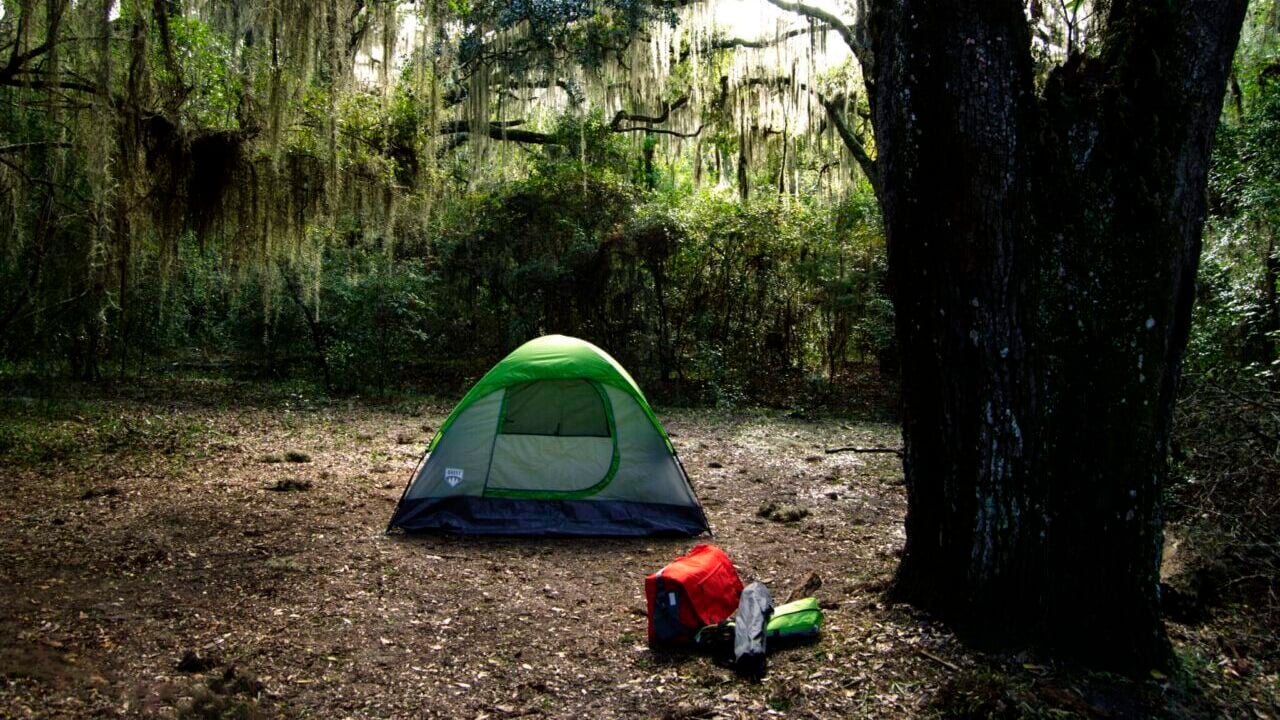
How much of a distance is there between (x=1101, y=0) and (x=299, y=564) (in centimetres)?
494

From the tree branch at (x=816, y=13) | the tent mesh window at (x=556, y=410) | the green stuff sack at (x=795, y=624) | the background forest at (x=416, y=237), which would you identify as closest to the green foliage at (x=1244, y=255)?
the green stuff sack at (x=795, y=624)

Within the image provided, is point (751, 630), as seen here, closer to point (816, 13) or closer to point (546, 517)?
point (546, 517)

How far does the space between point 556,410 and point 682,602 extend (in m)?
2.63

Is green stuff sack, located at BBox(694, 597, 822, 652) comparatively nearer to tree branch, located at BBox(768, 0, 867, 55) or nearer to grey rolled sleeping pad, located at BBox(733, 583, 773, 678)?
grey rolled sleeping pad, located at BBox(733, 583, 773, 678)

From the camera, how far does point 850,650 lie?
3.33 metres

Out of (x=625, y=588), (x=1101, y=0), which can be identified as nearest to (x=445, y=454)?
(x=625, y=588)

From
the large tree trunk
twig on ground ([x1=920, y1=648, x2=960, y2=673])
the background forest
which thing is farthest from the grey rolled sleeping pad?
the background forest

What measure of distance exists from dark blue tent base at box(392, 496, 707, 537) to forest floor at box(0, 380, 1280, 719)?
157mm

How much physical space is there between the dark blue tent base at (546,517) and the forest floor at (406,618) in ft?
0.51

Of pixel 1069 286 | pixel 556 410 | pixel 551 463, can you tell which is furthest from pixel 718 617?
pixel 556 410

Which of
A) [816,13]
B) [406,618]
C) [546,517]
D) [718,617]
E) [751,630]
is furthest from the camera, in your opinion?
[816,13]

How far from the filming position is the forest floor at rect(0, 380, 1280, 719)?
2984 millimetres

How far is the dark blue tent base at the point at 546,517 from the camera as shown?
554 centimetres

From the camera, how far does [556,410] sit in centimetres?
600
